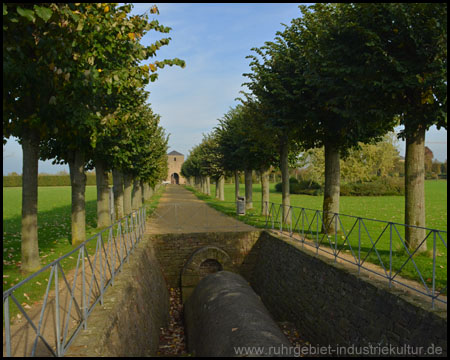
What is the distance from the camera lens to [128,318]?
6734 millimetres

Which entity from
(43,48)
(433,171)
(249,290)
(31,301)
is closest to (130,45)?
(43,48)

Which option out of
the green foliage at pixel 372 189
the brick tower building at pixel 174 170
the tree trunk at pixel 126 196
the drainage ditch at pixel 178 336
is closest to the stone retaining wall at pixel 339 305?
the drainage ditch at pixel 178 336

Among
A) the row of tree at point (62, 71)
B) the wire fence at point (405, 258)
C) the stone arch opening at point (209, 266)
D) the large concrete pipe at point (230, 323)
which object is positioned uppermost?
the row of tree at point (62, 71)

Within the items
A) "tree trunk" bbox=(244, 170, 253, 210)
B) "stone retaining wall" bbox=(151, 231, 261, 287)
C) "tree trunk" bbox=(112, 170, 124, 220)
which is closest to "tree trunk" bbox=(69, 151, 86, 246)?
"stone retaining wall" bbox=(151, 231, 261, 287)

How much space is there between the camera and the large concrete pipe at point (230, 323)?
588 cm

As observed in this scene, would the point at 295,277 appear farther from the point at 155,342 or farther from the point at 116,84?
the point at 116,84

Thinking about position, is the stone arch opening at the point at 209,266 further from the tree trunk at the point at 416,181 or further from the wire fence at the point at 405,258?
the tree trunk at the point at 416,181

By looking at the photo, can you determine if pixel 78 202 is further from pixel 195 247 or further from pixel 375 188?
pixel 375 188

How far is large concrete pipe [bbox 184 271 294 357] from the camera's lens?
5879 mm

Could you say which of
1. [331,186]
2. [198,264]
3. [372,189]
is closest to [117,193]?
[198,264]

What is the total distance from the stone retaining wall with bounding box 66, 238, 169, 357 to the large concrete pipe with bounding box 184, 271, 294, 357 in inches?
44.8

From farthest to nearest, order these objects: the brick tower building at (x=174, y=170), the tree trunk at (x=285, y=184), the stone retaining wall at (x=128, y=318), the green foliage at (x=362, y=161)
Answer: the brick tower building at (x=174, y=170) → the green foliage at (x=362, y=161) → the tree trunk at (x=285, y=184) → the stone retaining wall at (x=128, y=318)

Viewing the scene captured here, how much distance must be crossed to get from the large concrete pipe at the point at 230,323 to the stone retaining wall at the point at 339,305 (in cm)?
168

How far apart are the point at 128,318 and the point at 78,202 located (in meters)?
6.64
